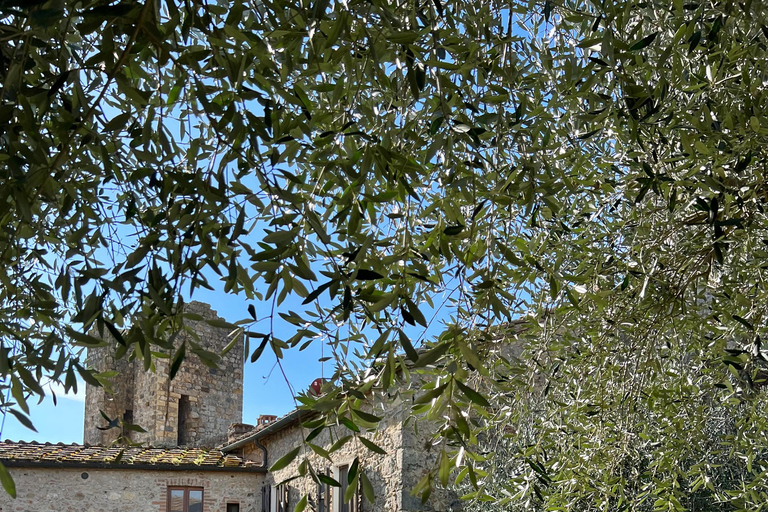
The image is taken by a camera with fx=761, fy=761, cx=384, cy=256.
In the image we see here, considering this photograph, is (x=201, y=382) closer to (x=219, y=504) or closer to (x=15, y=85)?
(x=219, y=504)

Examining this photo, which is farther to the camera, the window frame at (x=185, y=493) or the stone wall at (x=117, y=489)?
the window frame at (x=185, y=493)


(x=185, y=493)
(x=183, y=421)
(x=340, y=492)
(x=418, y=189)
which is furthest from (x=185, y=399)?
(x=418, y=189)

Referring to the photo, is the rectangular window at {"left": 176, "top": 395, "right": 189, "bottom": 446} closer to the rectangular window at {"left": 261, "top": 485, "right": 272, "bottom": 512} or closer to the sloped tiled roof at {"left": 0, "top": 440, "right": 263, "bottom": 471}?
the sloped tiled roof at {"left": 0, "top": 440, "right": 263, "bottom": 471}

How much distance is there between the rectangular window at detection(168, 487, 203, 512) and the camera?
1142cm

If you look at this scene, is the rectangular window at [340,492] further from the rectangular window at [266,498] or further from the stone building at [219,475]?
the rectangular window at [266,498]

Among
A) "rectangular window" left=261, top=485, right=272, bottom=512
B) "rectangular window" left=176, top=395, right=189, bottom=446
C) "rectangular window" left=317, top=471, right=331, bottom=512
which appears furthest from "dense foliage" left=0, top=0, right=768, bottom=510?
"rectangular window" left=176, top=395, right=189, bottom=446

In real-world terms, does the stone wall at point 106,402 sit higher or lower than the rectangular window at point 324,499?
higher

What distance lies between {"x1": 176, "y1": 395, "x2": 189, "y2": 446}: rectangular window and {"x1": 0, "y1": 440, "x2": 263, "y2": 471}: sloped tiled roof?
3.39 meters

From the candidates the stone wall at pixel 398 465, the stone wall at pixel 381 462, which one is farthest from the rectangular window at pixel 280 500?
the stone wall at pixel 398 465

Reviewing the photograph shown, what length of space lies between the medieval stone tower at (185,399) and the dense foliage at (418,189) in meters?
12.6

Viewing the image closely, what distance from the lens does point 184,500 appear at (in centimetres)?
1150

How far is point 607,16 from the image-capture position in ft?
7.50

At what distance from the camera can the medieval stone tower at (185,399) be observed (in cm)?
1578

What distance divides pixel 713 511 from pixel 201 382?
12.2 metres
